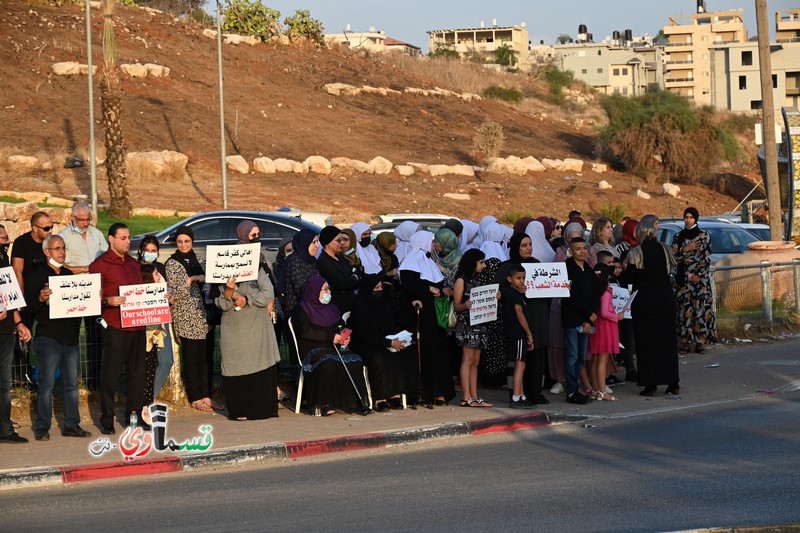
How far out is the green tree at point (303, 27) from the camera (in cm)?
7656

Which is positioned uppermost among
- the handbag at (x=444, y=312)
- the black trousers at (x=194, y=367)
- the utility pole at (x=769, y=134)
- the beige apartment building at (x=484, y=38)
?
the beige apartment building at (x=484, y=38)

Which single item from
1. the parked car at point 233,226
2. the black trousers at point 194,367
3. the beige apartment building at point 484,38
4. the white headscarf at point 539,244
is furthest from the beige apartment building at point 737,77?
the black trousers at point 194,367

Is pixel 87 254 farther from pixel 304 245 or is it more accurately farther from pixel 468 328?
pixel 468 328

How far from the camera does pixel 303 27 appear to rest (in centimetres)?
7706

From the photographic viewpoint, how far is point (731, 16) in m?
164

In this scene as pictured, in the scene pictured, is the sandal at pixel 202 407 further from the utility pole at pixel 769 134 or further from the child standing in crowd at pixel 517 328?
the utility pole at pixel 769 134

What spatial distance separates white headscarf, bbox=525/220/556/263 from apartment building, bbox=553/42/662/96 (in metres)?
134

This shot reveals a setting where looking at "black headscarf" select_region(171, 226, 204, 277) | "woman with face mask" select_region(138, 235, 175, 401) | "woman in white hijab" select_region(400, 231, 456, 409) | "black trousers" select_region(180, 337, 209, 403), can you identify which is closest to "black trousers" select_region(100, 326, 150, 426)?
"woman with face mask" select_region(138, 235, 175, 401)

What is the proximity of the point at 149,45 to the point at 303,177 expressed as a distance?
1894 centimetres

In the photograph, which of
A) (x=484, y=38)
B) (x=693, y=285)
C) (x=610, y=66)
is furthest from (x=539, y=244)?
(x=484, y=38)

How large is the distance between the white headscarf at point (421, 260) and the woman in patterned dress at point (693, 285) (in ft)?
16.3

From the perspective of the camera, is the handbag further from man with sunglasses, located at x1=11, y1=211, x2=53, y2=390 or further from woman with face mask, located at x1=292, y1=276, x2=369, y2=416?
man with sunglasses, located at x1=11, y1=211, x2=53, y2=390

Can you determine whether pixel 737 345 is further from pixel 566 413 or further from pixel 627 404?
pixel 566 413

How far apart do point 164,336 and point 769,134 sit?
1604 centimetres
